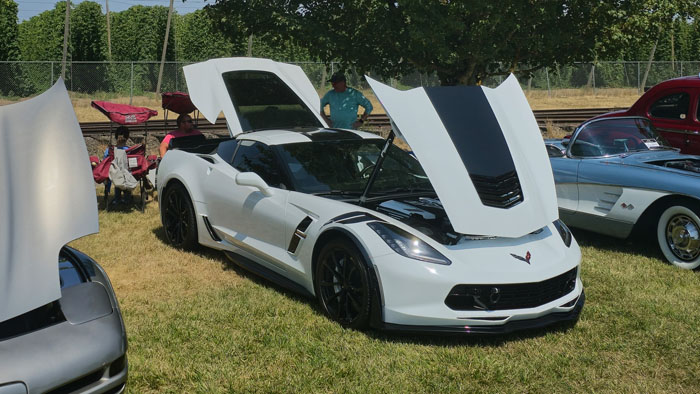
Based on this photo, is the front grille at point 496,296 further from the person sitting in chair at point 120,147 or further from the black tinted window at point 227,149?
the person sitting in chair at point 120,147

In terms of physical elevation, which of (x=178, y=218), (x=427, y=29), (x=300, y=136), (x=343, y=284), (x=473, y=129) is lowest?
(x=178, y=218)

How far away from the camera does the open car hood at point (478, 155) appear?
4.69 meters

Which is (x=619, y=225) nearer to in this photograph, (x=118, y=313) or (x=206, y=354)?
(x=206, y=354)

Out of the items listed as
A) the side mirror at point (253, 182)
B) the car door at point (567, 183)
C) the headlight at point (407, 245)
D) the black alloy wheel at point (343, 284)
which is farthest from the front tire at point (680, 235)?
the side mirror at point (253, 182)

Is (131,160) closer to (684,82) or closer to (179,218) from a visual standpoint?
(179,218)

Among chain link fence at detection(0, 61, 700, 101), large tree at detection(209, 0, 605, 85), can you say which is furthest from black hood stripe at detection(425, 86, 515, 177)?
chain link fence at detection(0, 61, 700, 101)

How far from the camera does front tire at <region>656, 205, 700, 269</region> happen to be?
6.27 m

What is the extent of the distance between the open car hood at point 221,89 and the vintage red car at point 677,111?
372 cm

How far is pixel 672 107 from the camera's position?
8.85 metres

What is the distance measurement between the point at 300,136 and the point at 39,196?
10.7ft

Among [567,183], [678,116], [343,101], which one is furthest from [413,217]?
[678,116]

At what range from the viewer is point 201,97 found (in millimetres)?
7242

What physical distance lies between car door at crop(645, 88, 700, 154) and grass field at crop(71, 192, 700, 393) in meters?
2.92

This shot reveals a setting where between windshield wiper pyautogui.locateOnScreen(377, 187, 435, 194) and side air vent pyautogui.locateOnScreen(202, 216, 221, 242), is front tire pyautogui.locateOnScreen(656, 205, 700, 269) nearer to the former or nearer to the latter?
windshield wiper pyautogui.locateOnScreen(377, 187, 435, 194)
